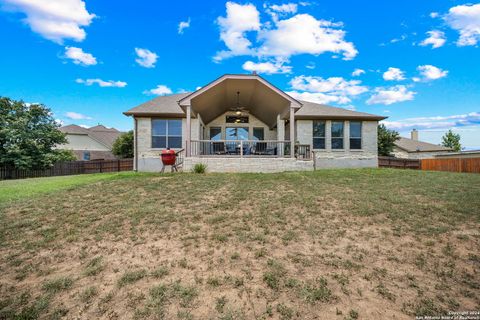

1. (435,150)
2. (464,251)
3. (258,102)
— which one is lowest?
(464,251)

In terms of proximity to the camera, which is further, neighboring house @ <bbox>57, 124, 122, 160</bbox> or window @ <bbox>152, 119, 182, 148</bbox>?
neighboring house @ <bbox>57, 124, 122, 160</bbox>

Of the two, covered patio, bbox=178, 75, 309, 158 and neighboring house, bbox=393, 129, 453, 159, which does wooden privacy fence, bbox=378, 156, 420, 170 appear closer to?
neighboring house, bbox=393, 129, 453, 159

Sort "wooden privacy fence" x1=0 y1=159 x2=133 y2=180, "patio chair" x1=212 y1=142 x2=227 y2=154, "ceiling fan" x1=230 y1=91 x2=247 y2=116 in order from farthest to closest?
"wooden privacy fence" x1=0 y1=159 x2=133 y2=180 < "ceiling fan" x1=230 y1=91 x2=247 y2=116 < "patio chair" x1=212 y1=142 x2=227 y2=154

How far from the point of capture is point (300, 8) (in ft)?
41.4

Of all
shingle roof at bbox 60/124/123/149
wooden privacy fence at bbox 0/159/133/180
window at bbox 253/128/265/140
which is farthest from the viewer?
shingle roof at bbox 60/124/123/149

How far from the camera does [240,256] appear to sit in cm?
357

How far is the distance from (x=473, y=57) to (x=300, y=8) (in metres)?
11.9

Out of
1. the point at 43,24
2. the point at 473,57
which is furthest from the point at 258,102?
the point at 473,57

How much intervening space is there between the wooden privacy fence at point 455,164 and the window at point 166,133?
19.6 metres

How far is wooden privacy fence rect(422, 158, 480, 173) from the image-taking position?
15.3 m

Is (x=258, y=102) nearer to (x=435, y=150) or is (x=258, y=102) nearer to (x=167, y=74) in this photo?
(x=167, y=74)

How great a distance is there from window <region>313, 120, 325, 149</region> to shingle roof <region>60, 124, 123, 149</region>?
2810 cm

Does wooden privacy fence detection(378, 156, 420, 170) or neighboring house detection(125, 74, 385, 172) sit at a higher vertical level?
neighboring house detection(125, 74, 385, 172)

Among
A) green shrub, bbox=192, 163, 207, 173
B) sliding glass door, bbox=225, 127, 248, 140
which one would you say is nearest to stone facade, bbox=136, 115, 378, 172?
green shrub, bbox=192, 163, 207, 173
